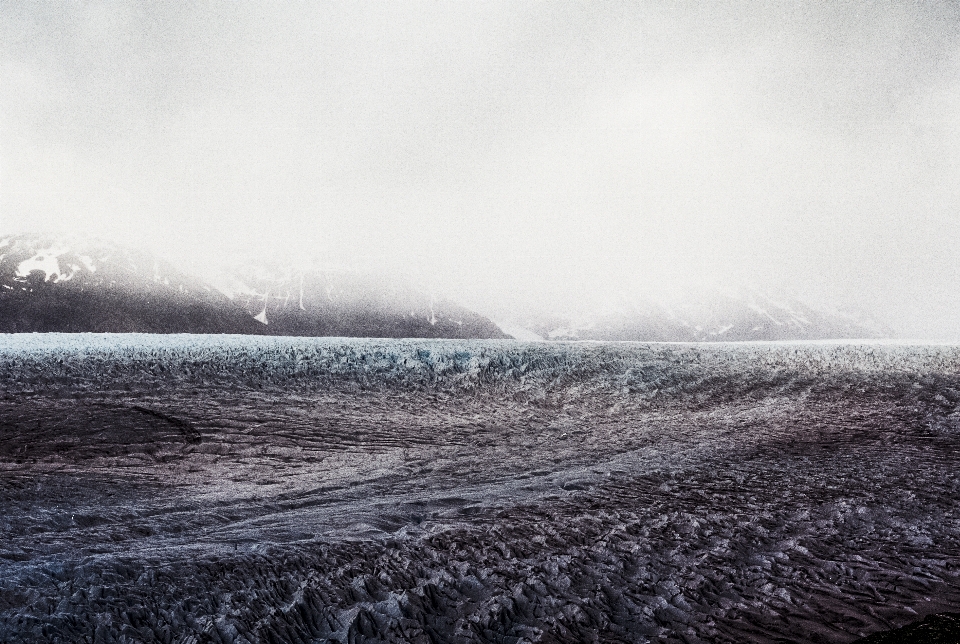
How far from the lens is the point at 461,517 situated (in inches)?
300

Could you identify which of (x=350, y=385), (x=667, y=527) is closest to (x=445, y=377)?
(x=350, y=385)

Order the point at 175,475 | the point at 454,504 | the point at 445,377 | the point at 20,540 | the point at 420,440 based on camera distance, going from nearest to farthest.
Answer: the point at 20,540, the point at 454,504, the point at 175,475, the point at 420,440, the point at 445,377

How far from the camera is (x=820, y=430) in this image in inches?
547

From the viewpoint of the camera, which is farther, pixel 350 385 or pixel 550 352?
pixel 550 352

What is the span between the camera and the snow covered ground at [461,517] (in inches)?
212

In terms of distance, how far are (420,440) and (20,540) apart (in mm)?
7112

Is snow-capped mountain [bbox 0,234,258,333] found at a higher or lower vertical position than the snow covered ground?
higher

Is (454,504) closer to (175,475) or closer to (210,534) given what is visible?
(210,534)

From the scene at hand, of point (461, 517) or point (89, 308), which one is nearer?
point (461, 517)

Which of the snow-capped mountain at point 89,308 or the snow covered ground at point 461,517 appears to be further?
the snow-capped mountain at point 89,308

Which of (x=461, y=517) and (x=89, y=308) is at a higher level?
(x=89, y=308)

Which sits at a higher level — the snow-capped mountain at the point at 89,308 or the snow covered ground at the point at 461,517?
the snow-capped mountain at the point at 89,308

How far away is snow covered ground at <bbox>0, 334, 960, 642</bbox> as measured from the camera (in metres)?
5.38

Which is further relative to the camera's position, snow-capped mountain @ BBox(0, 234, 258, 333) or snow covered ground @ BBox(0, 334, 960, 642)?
snow-capped mountain @ BBox(0, 234, 258, 333)
